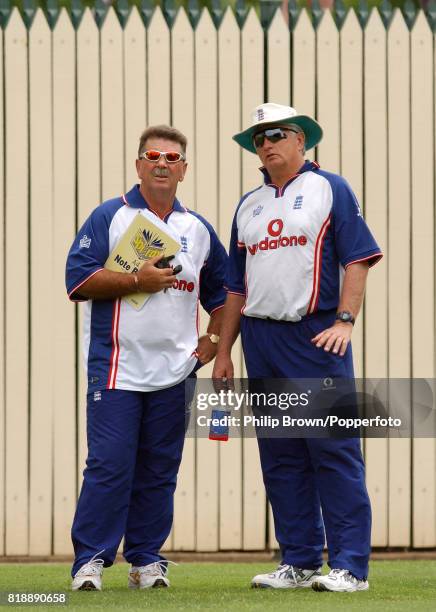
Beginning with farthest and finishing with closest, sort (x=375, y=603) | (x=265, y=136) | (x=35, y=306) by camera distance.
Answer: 1. (x=35, y=306)
2. (x=265, y=136)
3. (x=375, y=603)

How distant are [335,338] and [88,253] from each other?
3.81ft

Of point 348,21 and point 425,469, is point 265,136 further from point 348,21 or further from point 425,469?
point 425,469

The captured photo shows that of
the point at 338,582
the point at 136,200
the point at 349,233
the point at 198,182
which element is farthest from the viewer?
the point at 198,182

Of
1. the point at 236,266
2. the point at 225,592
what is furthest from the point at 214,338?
the point at 225,592

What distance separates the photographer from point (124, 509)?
19.8ft

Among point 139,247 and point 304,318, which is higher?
point 139,247

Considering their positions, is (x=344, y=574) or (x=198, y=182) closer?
(x=344, y=574)

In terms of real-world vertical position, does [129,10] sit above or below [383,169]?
above

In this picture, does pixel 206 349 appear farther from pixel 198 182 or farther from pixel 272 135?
pixel 198 182

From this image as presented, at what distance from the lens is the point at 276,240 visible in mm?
Result: 5879

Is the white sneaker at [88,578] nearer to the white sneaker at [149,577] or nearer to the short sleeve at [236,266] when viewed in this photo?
the white sneaker at [149,577]

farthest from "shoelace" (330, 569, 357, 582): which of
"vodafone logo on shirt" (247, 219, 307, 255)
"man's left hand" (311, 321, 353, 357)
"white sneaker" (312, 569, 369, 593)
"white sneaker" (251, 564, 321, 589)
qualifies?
"vodafone logo on shirt" (247, 219, 307, 255)

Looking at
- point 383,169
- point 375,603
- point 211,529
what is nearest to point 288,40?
point 383,169

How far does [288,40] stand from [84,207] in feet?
4.90
